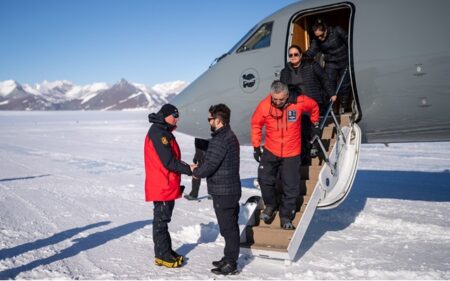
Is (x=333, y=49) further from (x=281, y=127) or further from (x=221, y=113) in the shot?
(x=221, y=113)

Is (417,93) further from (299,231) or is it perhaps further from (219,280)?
(219,280)

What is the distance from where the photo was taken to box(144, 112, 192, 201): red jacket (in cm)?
511

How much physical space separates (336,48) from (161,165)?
416 centimetres

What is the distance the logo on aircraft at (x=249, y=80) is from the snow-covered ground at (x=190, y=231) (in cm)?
270

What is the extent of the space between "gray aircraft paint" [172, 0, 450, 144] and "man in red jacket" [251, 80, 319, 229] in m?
2.03

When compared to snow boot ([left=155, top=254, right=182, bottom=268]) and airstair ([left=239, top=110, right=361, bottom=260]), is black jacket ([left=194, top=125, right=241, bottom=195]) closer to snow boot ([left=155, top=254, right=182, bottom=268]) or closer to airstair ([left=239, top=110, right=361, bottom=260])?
airstair ([left=239, top=110, right=361, bottom=260])

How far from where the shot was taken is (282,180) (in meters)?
5.66

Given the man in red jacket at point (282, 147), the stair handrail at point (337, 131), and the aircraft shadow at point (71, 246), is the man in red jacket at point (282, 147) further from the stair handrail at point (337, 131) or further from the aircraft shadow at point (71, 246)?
the aircraft shadow at point (71, 246)

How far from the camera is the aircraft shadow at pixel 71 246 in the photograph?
17.5 feet

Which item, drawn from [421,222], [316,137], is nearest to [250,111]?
[316,137]

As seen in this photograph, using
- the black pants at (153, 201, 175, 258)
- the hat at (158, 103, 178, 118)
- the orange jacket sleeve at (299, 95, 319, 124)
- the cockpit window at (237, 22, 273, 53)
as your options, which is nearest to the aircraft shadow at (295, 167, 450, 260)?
the black pants at (153, 201, 175, 258)

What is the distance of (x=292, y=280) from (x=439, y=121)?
4105 mm

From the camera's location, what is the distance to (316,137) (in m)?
6.06

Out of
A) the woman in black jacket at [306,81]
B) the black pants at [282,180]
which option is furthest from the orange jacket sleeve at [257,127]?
the woman in black jacket at [306,81]
